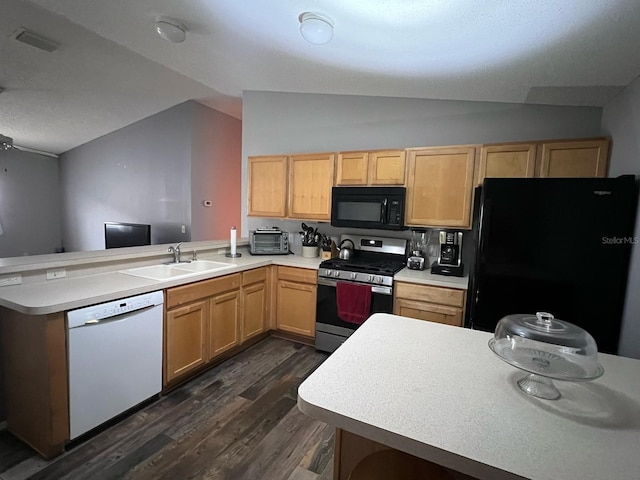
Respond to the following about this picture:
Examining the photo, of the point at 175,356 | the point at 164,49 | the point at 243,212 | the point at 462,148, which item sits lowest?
the point at 175,356

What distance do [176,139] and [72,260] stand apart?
3445 mm

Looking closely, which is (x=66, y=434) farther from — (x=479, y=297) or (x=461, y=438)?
(x=479, y=297)

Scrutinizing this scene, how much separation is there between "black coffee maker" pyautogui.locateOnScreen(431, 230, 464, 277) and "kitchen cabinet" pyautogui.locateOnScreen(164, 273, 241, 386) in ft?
6.09

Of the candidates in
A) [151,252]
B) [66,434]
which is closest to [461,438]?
[66,434]

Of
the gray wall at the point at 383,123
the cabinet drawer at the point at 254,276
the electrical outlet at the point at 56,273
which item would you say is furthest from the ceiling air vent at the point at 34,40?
the cabinet drawer at the point at 254,276

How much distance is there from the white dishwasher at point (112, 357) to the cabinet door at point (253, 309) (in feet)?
2.98

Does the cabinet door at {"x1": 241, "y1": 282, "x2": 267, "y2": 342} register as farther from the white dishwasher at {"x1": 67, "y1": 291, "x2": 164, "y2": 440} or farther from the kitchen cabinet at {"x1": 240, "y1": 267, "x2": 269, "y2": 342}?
the white dishwasher at {"x1": 67, "y1": 291, "x2": 164, "y2": 440}

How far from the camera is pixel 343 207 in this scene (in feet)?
10.2

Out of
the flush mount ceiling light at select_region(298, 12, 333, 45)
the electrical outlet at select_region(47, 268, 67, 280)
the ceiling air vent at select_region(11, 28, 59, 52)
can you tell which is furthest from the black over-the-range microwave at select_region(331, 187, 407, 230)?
the ceiling air vent at select_region(11, 28, 59, 52)

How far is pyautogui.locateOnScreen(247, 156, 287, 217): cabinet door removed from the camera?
11.5 ft

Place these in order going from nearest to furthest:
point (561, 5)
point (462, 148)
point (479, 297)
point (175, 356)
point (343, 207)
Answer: point (561, 5)
point (479, 297)
point (175, 356)
point (462, 148)
point (343, 207)

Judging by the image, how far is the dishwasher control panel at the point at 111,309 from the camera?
66.7 inches

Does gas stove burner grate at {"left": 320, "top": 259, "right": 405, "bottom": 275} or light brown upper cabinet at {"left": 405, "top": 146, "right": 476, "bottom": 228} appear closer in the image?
light brown upper cabinet at {"left": 405, "top": 146, "right": 476, "bottom": 228}

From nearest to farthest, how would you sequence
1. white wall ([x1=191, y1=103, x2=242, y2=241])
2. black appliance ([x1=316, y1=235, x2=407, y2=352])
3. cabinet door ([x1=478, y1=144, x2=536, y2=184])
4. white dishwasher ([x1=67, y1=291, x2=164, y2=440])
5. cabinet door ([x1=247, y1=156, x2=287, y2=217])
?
white dishwasher ([x1=67, y1=291, x2=164, y2=440]) < cabinet door ([x1=478, y1=144, x2=536, y2=184]) < black appliance ([x1=316, y1=235, x2=407, y2=352]) < cabinet door ([x1=247, y1=156, x2=287, y2=217]) < white wall ([x1=191, y1=103, x2=242, y2=241])
